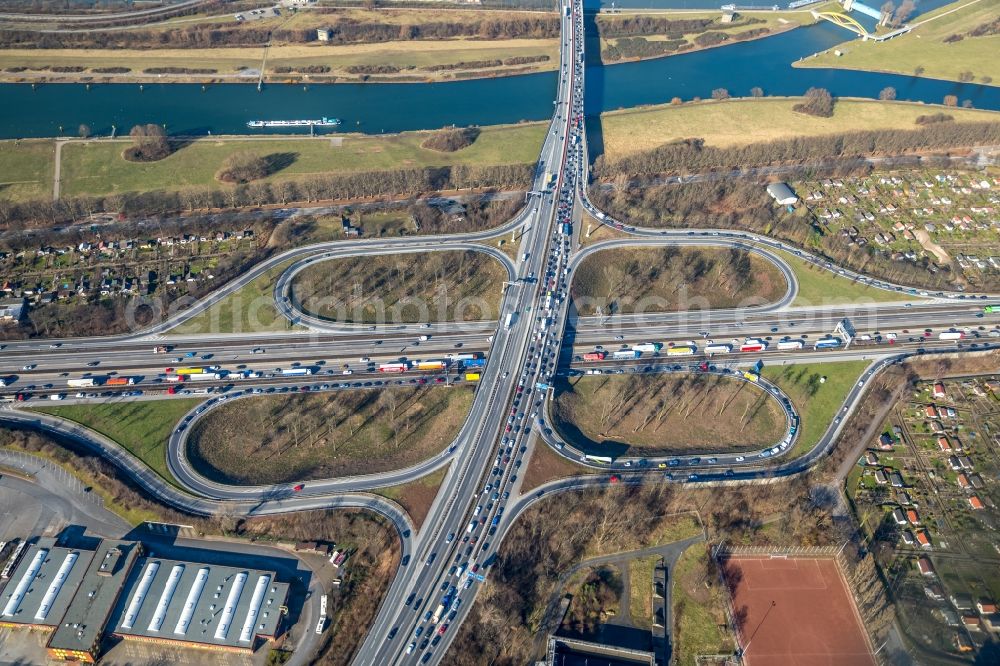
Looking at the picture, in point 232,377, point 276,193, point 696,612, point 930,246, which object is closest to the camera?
point 696,612

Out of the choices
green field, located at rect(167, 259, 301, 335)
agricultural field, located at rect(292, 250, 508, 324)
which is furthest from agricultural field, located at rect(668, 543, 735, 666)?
green field, located at rect(167, 259, 301, 335)

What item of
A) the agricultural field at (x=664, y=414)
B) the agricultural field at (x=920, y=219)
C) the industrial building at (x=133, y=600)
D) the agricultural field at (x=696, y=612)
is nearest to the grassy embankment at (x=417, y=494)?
the industrial building at (x=133, y=600)

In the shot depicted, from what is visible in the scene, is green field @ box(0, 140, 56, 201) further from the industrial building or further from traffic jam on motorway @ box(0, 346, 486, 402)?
the industrial building

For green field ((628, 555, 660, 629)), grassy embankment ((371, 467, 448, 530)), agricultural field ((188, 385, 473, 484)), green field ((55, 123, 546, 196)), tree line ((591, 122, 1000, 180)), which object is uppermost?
green field ((55, 123, 546, 196))

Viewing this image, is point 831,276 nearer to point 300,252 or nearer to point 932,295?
point 932,295

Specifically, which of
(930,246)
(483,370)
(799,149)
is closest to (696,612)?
(483,370)

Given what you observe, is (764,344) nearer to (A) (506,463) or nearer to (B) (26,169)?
(A) (506,463)

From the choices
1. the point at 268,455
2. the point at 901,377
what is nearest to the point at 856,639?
the point at 901,377
